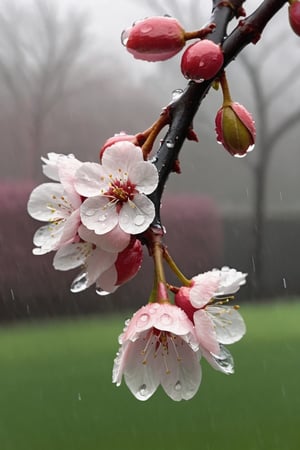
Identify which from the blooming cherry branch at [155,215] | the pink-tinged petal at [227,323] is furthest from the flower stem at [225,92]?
the pink-tinged petal at [227,323]

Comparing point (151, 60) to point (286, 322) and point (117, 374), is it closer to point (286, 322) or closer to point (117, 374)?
point (117, 374)

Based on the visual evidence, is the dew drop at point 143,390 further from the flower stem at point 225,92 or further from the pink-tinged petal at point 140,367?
the flower stem at point 225,92

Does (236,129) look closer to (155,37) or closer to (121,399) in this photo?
(155,37)

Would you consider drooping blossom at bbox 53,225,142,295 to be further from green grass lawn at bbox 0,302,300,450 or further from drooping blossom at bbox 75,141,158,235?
green grass lawn at bbox 0,302,300,450

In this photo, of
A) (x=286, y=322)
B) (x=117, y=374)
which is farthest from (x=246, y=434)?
(x=117, y=374)

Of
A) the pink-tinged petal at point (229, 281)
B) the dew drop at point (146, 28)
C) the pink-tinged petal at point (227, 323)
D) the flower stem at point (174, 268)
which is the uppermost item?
the dew drop at point (146, 28)

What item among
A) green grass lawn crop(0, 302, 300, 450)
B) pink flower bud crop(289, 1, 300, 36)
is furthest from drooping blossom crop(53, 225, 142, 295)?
green grass lawn crop(0, 302, 300, 450)
